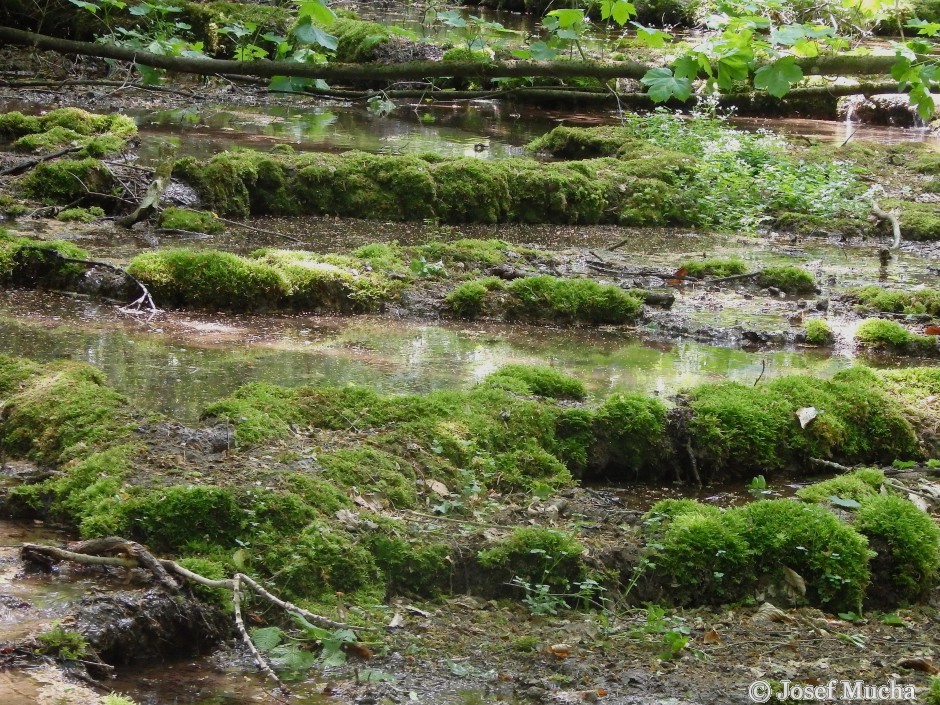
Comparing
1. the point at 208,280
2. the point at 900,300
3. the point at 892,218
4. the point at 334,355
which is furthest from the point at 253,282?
the point at 892,218

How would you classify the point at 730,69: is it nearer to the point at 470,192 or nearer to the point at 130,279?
the point at 130,279

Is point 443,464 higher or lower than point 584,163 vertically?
lower


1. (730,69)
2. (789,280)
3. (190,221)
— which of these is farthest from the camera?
(190,221)

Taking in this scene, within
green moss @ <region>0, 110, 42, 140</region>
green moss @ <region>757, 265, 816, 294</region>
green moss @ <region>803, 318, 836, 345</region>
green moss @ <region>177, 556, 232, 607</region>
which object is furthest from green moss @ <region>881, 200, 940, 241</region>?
green moss @ <region>0, 110, 42, 140</region>

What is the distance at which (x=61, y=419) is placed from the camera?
4473 mm

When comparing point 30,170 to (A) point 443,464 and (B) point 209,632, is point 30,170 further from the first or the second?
(B) point 209,632

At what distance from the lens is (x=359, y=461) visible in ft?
14.4

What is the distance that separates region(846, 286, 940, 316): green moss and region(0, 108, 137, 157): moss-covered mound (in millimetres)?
7688

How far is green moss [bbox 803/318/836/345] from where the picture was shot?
7.74 metres

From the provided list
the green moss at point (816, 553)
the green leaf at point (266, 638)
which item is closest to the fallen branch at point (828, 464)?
the green moss at point (816, 553)

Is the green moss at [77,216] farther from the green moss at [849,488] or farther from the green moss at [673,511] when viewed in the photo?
the green moss at [849,488]

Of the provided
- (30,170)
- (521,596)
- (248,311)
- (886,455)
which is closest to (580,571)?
(521,596)

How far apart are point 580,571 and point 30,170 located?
321 inches

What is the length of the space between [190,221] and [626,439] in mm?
5611
